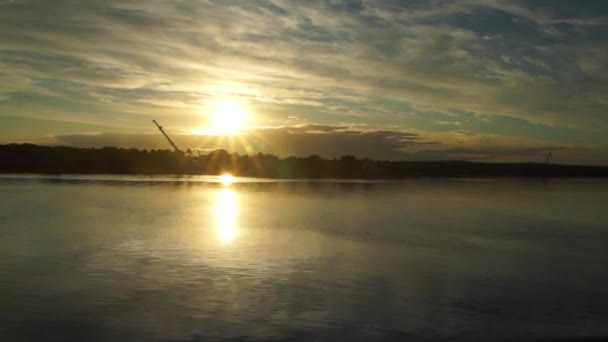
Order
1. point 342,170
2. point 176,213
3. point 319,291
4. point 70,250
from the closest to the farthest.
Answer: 1. point 319,291
2. point 70,250
3. point 176,213
4. point 342,170

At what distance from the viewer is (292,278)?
1291 centimetres

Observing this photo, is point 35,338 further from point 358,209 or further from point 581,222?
point 581,222

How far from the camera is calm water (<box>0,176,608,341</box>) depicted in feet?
30.3

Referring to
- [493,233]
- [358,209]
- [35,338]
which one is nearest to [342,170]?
[358,209]

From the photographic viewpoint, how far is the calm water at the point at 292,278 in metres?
9.24

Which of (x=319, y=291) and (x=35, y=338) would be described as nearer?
(x=35, y=338)

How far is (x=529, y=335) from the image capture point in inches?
354

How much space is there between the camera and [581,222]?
88.6ft

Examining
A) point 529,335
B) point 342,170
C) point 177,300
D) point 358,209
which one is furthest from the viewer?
point 342,170

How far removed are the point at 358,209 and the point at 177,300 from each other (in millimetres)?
20471

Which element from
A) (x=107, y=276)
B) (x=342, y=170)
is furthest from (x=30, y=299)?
(x=342, y=170)

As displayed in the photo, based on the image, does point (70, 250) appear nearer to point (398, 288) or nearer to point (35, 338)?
point (35, 338)

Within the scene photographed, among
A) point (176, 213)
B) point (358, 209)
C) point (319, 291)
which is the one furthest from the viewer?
point (358, 209)

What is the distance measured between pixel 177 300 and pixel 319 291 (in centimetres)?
287
